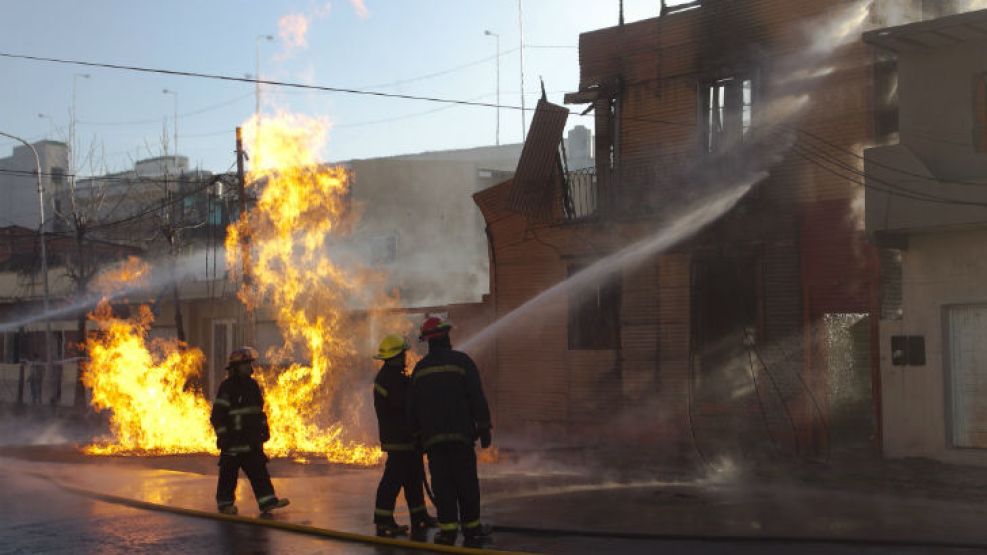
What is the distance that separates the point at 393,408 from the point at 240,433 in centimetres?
223

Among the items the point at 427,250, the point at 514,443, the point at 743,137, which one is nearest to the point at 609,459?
the point at 514,443

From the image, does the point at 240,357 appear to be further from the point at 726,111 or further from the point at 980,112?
the point at 980,112

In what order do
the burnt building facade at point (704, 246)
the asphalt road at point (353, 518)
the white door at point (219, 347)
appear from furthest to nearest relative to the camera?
the white door at point (219, 347), the burnt building facade at point (704, 246), the asphalt road at point (353, 518)

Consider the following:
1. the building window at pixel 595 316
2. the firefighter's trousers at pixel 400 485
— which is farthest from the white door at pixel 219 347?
the firefighter's trousers at pixel 400 485

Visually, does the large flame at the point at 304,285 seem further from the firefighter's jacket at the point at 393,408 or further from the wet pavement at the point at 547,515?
the firefighter's jacket at the point at 393,408

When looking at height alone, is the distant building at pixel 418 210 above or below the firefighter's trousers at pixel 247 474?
above

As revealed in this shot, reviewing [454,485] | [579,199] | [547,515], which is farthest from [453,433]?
[579,199]

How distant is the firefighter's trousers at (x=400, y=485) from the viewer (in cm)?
877

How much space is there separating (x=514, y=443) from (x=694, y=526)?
9889mm

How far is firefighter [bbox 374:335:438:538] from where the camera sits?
877 centimetres

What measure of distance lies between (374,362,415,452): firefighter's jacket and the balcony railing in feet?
32.7

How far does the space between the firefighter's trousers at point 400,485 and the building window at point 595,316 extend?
9.79 meters

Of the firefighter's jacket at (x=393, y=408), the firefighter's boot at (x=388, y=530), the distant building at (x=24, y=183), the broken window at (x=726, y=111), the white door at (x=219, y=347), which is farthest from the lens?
the distant building at (x=24, y=183)

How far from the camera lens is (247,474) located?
1038 centimetres
